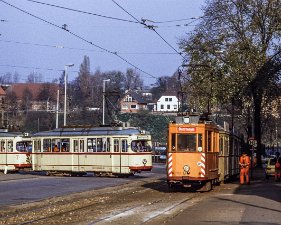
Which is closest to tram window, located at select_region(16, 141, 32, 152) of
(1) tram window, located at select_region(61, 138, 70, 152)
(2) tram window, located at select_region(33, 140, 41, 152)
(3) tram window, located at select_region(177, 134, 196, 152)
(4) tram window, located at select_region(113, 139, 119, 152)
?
(2) tram window, located at select_region(33, 140, 41, 152)

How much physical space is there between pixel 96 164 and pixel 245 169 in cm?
1121

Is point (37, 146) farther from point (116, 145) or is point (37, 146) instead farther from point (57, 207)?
point (57, 207)

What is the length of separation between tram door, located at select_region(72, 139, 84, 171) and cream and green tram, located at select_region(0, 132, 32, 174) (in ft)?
22.5

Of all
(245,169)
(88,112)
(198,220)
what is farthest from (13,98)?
(198,220)

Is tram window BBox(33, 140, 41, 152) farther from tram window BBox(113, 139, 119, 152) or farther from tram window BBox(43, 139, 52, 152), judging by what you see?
tram window BBox(113, 139, 119, 152)

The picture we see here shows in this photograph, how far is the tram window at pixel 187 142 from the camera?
28.6m

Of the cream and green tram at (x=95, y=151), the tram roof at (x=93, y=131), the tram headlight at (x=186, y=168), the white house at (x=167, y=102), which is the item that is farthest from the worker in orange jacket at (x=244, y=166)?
the white house at (x=167, y=102)

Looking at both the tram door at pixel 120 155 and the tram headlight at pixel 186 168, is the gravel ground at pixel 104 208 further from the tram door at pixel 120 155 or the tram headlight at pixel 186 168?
the tram door at pixel 120 155

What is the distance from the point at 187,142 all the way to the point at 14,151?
79.3 feet

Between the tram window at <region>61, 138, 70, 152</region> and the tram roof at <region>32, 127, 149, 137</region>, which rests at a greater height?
the tram roof at <region>32, 127, 149, 137</region>

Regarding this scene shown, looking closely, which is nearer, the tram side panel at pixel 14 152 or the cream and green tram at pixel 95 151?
the cream and green tram at pixel 95 151

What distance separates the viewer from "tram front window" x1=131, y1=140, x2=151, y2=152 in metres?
42.9

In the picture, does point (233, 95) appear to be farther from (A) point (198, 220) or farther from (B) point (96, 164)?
(A) point (198, 220)

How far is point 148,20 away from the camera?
1325 inches
